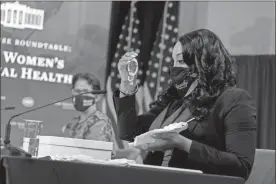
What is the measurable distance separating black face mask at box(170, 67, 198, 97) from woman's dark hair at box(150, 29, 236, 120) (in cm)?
2

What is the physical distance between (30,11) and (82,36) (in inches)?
19.4

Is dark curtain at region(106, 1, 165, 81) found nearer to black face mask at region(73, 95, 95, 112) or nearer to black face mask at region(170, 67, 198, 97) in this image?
black face mask at region(73, 95, 95, 112)

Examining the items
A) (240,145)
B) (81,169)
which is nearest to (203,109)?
(240,145)

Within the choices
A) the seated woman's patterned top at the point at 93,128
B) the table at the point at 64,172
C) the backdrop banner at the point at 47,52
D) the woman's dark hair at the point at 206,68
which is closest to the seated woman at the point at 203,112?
the woman's dark hair at the point at 206,68

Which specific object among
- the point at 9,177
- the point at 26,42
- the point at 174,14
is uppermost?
the point at 174,14

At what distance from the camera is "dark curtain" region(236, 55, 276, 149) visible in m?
4.68

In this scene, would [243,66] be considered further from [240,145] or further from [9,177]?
[9,177]

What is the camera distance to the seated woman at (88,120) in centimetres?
329

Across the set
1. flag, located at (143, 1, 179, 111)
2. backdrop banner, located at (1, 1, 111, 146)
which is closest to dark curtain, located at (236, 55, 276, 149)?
flag, located at (143, 1, 179, 111)

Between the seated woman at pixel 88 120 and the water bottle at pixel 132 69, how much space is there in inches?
Answer: 60.8

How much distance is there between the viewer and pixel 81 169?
112cm

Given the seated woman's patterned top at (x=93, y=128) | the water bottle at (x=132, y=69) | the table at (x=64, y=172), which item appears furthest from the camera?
the seated woman's patterned top at (x=93, y=128)

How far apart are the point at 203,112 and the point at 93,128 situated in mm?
1764

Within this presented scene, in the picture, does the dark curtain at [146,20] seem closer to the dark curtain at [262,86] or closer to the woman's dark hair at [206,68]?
the dark curtain at [262,86]
